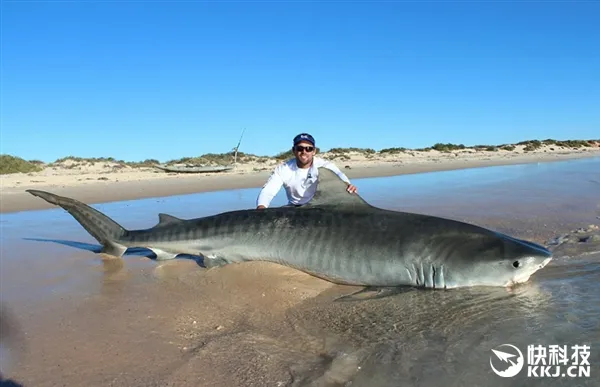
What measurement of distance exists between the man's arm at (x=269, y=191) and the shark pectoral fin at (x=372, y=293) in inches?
78.8

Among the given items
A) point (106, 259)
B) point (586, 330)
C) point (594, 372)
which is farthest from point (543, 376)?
point (106, 259)

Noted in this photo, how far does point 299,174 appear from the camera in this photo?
20.0 feet

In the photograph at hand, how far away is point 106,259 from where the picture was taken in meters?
5.41

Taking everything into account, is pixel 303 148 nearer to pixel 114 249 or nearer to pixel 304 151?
pixel 304 151

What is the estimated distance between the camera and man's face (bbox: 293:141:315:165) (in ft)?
19.2

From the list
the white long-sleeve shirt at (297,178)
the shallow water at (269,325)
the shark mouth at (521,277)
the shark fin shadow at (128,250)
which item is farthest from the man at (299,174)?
the shark mouth at (521,277)

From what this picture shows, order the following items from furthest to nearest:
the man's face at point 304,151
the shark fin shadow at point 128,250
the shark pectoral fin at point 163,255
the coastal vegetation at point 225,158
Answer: the coastal vegetation at point 225,158 < the man's face at point 304,151 < the shark fin shadow at point 128,250 < the shark pectoral fin at point 163,255

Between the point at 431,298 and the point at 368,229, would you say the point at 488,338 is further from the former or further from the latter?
the point at 368,229

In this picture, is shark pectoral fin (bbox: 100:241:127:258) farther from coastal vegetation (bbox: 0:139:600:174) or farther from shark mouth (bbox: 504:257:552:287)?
coastal vegetation (bbox: 0:139:600:174)

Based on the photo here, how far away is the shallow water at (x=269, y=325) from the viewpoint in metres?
2.50

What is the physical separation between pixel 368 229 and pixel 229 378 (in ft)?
6.73

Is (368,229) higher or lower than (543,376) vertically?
higher

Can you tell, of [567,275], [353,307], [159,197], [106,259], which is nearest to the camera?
[353,307]

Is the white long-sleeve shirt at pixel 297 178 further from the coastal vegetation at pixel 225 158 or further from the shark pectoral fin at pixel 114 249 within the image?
the coastal vegetation at pixel 225 158
